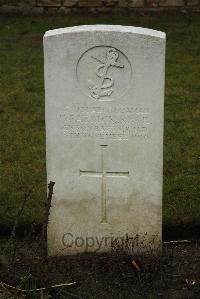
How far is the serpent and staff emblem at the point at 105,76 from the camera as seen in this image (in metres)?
4.60

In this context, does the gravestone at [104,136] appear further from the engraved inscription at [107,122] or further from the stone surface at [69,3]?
the stone surface at [69,3]

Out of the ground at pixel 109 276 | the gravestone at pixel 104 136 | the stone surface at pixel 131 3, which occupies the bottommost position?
the ground at pixel 109 276

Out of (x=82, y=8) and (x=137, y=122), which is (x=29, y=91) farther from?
(x=137, y=122)

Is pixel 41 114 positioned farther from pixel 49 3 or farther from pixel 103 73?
pixel 49 3

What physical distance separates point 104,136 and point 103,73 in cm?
41

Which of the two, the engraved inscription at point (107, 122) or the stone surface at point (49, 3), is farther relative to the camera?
the stone surface at point (49, 3)

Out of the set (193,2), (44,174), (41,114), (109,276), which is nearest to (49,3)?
(193,2)

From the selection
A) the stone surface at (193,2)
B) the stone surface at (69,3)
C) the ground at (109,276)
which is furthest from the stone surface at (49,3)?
the ground at (109,276)

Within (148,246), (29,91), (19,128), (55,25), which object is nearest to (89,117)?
(148,246)

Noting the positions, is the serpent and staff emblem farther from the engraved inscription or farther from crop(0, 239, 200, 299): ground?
crop(0, 239, 200, 299): ground

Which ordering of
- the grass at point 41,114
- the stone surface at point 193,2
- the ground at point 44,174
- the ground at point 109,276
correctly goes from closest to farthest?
1. the ground at point 109,276
2. the ground at point 44,174
3. the grass at point 41,114
4. the stone surface at point 193,2

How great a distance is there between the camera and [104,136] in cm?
473

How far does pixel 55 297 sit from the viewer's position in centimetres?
448

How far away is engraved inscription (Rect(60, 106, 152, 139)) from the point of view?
4688mm
